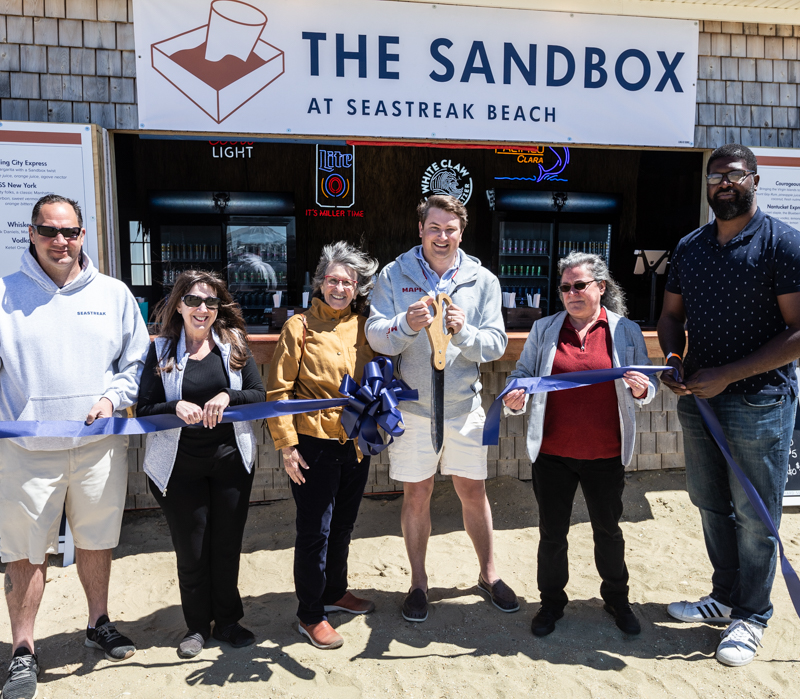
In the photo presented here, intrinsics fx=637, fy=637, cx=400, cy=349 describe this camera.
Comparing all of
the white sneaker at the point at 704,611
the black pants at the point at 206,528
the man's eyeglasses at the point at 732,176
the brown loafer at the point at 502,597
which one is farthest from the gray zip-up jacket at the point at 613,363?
the black pants at the point at 206,528

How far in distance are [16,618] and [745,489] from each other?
315cm

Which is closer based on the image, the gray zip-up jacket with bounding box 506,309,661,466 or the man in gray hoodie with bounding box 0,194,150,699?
the man in gray hoodie with bounding box 0,194,150,699

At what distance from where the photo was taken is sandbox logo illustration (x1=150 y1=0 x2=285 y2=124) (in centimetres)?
411

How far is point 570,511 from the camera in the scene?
9.38ft

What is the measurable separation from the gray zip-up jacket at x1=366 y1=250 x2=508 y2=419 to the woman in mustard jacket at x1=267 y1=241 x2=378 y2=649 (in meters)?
0.13

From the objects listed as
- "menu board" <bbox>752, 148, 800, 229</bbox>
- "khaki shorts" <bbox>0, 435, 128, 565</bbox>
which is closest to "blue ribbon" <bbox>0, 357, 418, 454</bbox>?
"khaki shorts" <bbox>0, 435, 128, 565</bbox>

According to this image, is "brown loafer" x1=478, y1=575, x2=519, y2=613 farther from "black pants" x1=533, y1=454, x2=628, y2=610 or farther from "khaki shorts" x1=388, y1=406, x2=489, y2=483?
"khaki shorts" x1=388, y1=406, x2=489, y2=483

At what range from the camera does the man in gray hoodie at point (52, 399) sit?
2611 mm

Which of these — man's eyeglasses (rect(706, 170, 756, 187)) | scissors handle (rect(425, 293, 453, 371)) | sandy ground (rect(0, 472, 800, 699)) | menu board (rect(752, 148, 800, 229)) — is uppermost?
menu board (rect(752, 148, 800, 229))

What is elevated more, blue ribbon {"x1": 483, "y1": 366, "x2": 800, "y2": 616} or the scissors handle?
the scissors handle

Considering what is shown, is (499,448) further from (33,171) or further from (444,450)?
(33,171)

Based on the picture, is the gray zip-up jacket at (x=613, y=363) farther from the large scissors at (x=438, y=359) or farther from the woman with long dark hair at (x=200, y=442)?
the woman with long dark hair at (x=200, y=442)

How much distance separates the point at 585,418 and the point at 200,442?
65.4 inches

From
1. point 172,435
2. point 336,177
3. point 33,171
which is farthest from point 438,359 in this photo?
point 336,177
